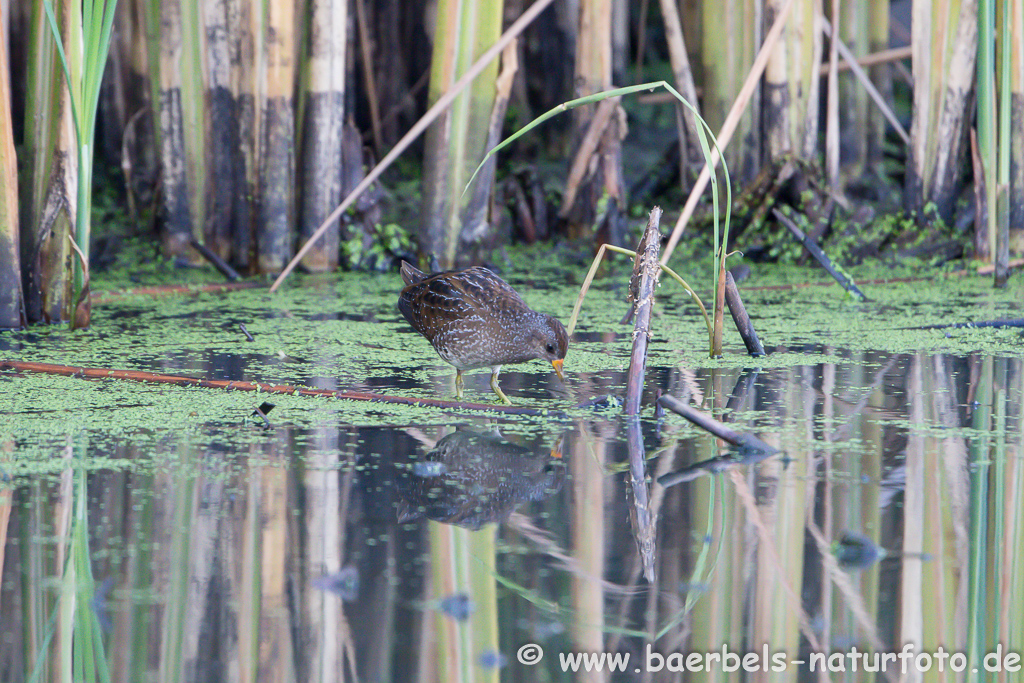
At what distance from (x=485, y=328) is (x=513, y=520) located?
1130 millimetres

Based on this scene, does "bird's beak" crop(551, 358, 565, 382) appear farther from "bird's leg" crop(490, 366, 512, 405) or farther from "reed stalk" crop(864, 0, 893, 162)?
"reed stalk" crop(864, 0, 893, 162)

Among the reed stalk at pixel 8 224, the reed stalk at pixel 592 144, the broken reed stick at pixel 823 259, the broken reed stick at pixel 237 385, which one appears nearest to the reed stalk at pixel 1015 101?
the broken reed stick at pixel 823 259

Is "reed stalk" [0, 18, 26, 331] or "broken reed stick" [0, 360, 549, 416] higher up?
"reed stalk" [0, 18, 26, 331]

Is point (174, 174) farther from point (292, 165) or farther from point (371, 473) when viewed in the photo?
point (371, 473)

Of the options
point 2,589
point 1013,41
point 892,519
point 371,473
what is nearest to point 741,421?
point 892,519

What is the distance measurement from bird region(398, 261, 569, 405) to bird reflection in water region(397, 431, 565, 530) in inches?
17.6

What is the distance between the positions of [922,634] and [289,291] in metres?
4.21

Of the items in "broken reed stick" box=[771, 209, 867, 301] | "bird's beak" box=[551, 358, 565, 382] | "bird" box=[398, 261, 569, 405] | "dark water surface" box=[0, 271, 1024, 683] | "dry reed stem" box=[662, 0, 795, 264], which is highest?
"dry reed stem" box=[662, 0, 795, 264]

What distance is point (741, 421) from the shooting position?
3.76m

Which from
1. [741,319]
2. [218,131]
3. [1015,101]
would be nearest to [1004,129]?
[1015,101]

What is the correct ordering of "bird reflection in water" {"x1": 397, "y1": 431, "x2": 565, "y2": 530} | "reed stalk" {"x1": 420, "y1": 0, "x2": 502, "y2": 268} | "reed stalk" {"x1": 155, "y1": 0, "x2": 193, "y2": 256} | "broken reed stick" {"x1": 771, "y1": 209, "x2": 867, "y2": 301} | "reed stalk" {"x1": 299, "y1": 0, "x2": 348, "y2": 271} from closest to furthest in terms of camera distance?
"bird reflection in water" {"x1": 397, "y1": 431, "x2": 565, "y2": 530} → "broken reed stick" {"x1": 771, "y1": 209, "x2": 867, "y2": 301} → "reed stalk" {"x1": 420, "y1": 0, "x2": 502, "y2": 268} → "reed stalk" {"x1": 299, "y1": 0, "x2": 348, "y2": 271} → "reed stalk" {"x1": 155, "y1": 0, "x2": 193, "y2": 256}

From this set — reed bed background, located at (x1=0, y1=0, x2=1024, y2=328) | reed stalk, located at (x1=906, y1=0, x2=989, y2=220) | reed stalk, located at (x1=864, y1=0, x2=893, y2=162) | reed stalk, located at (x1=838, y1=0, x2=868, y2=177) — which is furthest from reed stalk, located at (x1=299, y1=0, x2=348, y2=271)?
reed stalk, located at (x1=864, y1=0, x2=893, y2=162)

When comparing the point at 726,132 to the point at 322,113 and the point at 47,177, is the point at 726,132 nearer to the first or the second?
the point at 322,113

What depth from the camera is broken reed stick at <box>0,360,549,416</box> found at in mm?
3762
